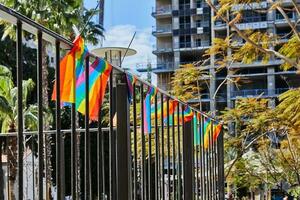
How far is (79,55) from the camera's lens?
1.77 m

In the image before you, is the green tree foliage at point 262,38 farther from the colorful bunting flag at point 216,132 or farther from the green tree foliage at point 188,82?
the green tree foliage at point 188,82

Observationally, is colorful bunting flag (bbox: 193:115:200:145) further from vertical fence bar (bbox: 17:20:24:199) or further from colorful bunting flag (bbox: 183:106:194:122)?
vertical fence bar (bbox: 17:20:24:199)

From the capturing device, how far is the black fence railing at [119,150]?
1.54 m

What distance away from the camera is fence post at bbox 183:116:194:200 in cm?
376

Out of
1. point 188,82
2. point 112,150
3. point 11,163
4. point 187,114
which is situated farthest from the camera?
point 188,82

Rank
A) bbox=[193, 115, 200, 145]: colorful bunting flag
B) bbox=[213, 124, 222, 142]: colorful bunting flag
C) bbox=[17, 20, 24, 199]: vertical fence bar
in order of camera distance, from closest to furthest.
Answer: bbox=[17, 20, 24, 199]: vertical fence bar, bbox=[193, 115, 200, 145]: colorful bunting flag, bbox=[213, 124, 222, 142]: colorful bunting flag

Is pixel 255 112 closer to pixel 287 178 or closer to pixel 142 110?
pixel 287 178

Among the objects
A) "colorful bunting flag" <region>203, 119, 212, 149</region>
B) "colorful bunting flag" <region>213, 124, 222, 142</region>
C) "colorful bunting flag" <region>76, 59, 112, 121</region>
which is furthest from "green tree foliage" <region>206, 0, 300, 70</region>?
"colorful bunting flag" <region>76, 59, 112, 121</region>

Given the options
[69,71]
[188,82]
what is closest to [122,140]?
[69,71]

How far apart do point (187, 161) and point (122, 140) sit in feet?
5.36

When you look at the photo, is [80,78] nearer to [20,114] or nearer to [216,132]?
[20,114]

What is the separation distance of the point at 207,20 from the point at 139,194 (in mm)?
45465

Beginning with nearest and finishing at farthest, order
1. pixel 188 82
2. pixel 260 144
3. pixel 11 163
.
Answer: pixel 11 163 < pixel 188 82 < pixel 260 144

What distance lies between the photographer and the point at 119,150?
7.55 feet
